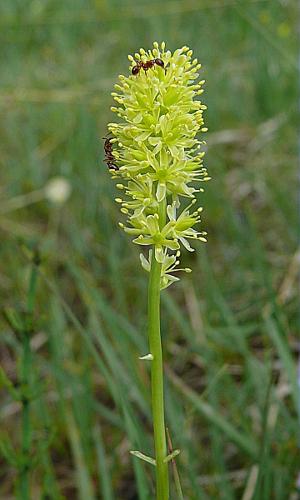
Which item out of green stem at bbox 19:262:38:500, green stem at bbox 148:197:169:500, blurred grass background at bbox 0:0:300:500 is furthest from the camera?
blurred grass background at bbox 0:0:300:500

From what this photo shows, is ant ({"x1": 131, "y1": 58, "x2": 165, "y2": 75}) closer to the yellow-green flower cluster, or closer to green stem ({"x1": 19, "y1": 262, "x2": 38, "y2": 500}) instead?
the yellow-green flower cluster

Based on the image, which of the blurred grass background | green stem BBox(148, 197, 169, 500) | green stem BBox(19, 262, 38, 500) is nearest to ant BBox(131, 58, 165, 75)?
green stem BBox(148, 197, 169, 500)

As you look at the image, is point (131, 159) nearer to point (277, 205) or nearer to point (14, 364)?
point (14, 364)

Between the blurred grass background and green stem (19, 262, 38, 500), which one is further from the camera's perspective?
the blurred grass background

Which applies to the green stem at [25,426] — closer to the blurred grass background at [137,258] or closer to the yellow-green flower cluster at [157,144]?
the blurred grass background at [137,258]

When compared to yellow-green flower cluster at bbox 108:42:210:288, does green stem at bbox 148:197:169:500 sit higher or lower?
lower

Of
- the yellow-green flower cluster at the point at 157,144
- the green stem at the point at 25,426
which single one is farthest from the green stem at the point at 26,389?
the yellow-green flower cluster at the point at 157,144

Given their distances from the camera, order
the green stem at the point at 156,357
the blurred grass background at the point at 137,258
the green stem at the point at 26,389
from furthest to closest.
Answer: the blurred grass background at the point at 137,258, the green stem at the point at 26,389, the green stem at the point at 156,357

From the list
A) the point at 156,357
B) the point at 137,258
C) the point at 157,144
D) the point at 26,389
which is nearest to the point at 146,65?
the point at 157,144

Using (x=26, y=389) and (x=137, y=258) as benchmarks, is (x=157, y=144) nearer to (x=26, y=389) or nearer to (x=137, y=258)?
(x=26, y=389)
